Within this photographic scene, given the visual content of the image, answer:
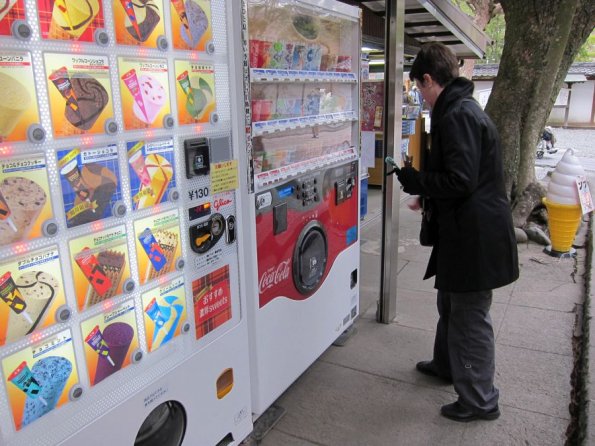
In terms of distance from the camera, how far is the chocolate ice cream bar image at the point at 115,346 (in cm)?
180

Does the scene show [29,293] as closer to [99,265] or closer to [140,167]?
[99,265]

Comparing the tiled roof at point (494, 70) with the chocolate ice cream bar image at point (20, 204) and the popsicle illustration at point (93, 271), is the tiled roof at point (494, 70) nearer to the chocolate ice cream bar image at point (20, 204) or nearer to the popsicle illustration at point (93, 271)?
the popsicle illustration at point (93, 271)

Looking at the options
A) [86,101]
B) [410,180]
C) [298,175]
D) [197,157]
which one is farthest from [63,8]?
[410,180]

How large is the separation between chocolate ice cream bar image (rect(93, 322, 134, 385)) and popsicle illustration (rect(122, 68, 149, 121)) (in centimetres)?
83

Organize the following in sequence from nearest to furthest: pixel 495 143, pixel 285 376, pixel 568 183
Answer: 1. pixel 495 143
2. pixel 285 376
3. pixel 568 183

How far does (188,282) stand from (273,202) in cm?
73

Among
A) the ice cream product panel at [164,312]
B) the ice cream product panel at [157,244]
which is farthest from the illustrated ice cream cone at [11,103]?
the ice cream product panel at [164,312]

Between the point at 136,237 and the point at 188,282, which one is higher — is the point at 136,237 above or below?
above

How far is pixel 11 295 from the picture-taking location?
1486mm

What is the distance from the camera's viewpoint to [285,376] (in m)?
3.00

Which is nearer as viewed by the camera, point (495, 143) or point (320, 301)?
point (495, 143)

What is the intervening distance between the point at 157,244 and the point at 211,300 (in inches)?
18.0

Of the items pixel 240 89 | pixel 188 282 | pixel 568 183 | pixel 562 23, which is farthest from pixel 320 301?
pixel 562 23

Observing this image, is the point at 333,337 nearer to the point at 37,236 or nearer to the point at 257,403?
the point at 257,403
